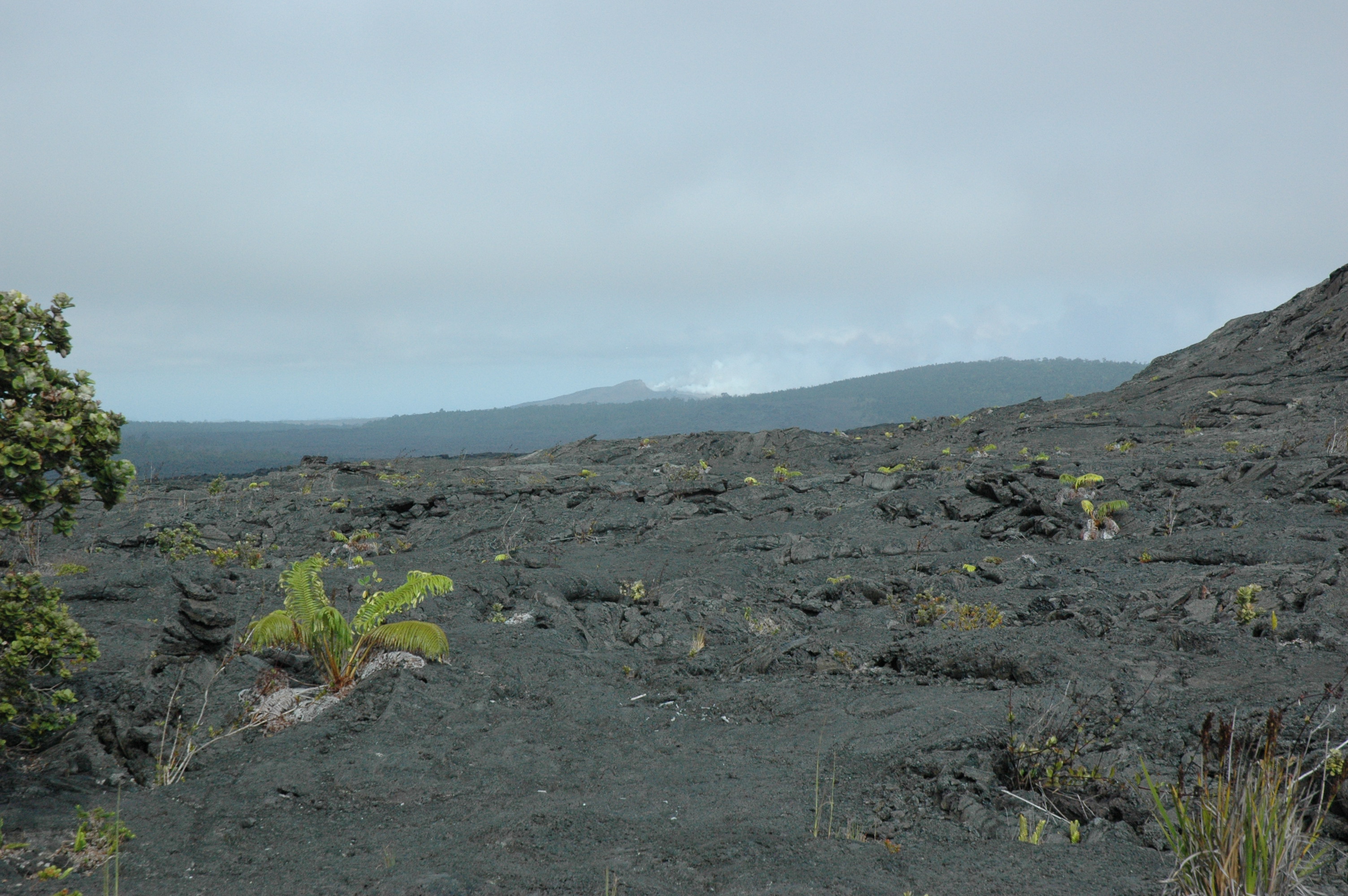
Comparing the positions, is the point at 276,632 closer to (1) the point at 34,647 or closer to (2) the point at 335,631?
(2) the point at 335,631

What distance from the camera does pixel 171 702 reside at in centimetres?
530

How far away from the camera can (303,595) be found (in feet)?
21.4

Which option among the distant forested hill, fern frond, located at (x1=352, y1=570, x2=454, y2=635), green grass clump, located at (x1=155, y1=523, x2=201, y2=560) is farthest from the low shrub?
the distant forested hill

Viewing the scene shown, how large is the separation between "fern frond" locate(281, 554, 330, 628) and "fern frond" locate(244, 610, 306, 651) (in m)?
0.09

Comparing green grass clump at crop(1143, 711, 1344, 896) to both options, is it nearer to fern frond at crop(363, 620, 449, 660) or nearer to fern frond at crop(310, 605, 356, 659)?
fern frond at crop(363, 620, 449, 660)

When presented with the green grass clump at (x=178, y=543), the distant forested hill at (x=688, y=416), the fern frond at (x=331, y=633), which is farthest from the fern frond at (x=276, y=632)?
the distant forested hill at (x=688, y=416)

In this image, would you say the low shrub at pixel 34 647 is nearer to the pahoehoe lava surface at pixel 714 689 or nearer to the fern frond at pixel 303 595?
the pahoehoe lava surface at pixel 714 689

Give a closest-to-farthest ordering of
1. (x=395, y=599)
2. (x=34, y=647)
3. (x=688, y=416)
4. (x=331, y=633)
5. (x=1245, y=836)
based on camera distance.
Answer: (x=1245, y=836), (x=34, y=647), (x=331, y=633), (x=395, y=599), (x=688, y=416)

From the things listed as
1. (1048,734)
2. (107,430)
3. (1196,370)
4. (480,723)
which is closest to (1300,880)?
(1048,734)

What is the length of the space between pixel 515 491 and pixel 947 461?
13.3 metres

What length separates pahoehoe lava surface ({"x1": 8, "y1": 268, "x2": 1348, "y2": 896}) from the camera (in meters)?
3.96

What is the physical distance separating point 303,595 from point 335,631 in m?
0.44

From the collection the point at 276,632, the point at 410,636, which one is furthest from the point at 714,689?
the point at 276,632

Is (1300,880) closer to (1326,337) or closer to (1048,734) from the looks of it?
(1048,734)
